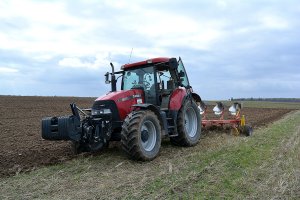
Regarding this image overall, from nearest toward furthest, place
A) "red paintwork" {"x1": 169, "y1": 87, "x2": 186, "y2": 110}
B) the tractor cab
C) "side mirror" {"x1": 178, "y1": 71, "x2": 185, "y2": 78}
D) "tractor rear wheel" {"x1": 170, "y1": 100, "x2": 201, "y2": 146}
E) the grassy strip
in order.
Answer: the grassy strip → the tractor cab → "red paintwork" {"x1": 169, "y1": 87, "x2": 186, "y2": 110} → "tractor rear wheel" {"x1": 170, "y1": 100, "x2": 201, "y2": 146} → "side mirror" {"x1": 178, "y1": 71, "x2": 185, "y2": 78}

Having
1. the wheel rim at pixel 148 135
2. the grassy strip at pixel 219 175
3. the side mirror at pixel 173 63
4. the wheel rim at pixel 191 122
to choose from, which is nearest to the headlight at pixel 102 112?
the wheel rim at pixel 148 135

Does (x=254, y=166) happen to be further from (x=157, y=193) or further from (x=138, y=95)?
(x=138, y=95)

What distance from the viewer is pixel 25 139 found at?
12.0m

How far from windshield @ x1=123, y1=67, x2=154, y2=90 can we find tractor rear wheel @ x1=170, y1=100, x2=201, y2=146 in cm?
117

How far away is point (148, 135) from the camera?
9062mm

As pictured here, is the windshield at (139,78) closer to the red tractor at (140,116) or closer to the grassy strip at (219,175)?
the red tractor at (140,116)

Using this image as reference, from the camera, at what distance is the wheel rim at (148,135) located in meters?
8.85

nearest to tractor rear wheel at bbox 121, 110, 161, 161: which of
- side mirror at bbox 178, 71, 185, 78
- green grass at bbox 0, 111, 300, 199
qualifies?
green grass at bbox 0, 111, 300, 199

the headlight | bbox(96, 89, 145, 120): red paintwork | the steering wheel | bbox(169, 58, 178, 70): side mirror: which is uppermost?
bbox(169, 58, 178, 70): side mirror

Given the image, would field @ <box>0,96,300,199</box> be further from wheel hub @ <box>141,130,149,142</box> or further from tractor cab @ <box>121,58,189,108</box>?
tractor cab @ <box>121,58,189,108</box>

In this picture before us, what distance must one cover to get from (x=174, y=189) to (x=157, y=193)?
30cm

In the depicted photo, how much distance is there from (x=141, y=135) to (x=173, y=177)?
6.49 feet

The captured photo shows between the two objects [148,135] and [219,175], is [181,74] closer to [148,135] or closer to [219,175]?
[148,135]

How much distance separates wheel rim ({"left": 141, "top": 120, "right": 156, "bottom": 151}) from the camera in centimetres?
885
